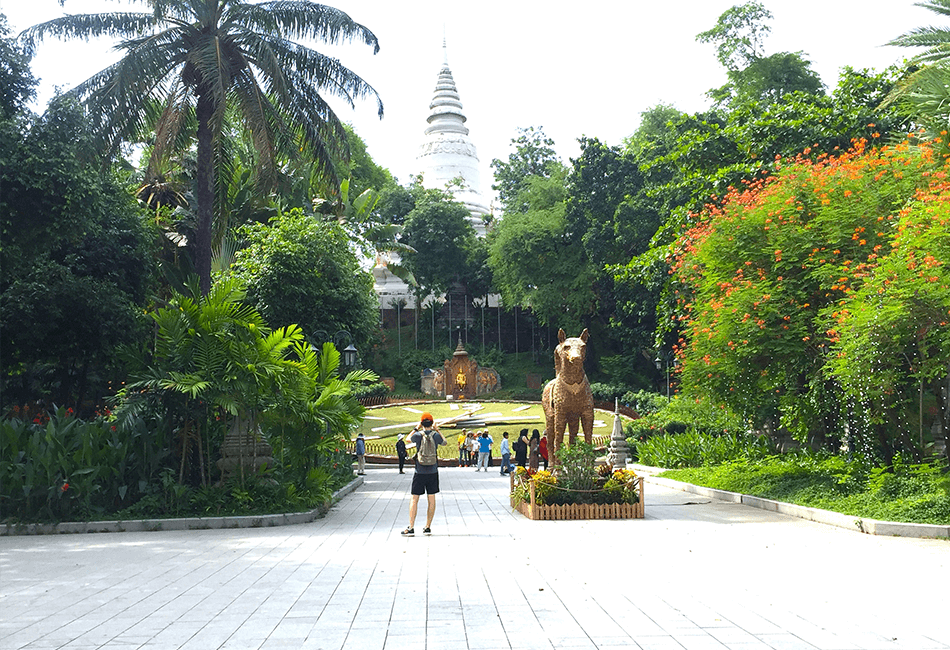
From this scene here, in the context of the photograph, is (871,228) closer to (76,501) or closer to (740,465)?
(740,465)

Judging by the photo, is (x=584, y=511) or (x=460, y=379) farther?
(x=460, y=379)

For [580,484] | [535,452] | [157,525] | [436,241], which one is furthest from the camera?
[436,241]

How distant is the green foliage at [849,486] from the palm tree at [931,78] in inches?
264

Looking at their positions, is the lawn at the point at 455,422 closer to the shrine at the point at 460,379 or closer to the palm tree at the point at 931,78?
the shrine at the point at 460,379

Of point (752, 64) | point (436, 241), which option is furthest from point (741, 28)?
point (436, 241)

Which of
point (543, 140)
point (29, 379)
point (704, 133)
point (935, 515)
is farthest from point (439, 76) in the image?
point (935, 515)

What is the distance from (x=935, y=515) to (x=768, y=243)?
612 cm

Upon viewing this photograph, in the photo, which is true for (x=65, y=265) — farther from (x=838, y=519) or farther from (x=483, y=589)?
(x=838, y=519)

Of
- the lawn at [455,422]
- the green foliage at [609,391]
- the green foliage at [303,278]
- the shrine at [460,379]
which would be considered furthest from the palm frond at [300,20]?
the shrine at [460,379]

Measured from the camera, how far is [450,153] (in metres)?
75.4

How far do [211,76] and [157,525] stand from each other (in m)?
9.19

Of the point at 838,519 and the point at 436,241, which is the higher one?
the point at 436,241

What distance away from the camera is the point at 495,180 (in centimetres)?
6375

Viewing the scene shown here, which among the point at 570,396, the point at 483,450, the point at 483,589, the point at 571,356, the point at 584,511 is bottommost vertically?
the point at 483,450
